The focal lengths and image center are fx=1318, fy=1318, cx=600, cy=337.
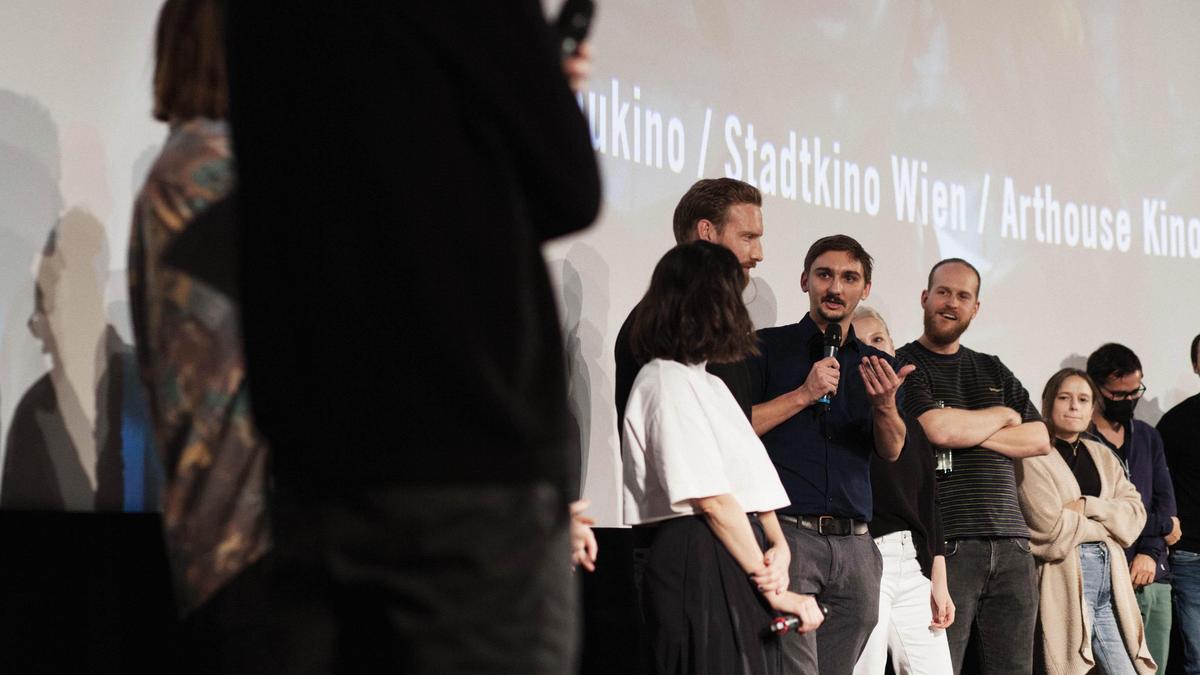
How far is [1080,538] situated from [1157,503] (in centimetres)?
105

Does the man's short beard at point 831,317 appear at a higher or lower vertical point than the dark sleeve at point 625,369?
higher

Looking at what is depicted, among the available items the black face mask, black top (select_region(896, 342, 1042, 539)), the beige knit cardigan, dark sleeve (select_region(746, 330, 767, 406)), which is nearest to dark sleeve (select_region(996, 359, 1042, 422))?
black top (select_region(896, 342, 1042, 539))

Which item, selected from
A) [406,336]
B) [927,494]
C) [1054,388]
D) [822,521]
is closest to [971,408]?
[927,494]

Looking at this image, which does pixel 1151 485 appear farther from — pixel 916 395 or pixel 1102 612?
pixel 916 395

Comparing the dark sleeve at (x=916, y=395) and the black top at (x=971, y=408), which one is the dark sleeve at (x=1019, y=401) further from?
the dark sleeve at (x=916, y=395)

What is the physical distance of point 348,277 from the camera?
36.1 inches

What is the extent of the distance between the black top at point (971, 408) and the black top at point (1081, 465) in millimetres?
812

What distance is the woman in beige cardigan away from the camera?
4.61 meters

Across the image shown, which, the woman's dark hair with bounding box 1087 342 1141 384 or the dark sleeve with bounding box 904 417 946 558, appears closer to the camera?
the dark sleeve with bounding box 904 417 946 558

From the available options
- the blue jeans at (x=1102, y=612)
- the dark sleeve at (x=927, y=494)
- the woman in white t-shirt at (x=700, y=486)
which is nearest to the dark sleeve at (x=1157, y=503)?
→ the blue jeans at (x=1102, y=612)

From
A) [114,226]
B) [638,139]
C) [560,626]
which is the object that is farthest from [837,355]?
[560,626]

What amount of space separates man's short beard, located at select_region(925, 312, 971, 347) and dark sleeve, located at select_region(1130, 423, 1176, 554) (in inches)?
66.8

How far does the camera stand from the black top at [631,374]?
9.77 ft

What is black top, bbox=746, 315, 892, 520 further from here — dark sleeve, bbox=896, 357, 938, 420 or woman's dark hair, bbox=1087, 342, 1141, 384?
woman's dark hair, bbox=1087, 342, 1141, 384
